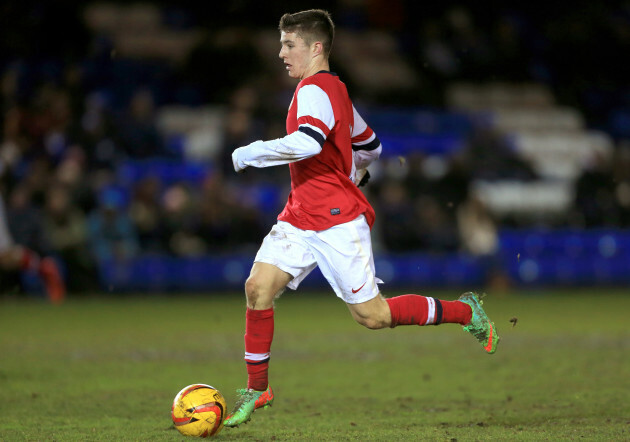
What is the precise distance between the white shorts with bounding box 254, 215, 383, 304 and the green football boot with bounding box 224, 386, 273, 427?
673mm

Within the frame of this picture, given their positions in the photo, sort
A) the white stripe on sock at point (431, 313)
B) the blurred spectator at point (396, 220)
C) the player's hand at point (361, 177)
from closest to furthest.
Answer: the white stripe on sock at point (431, 313) < the player's hand at point (361, 177) < the blurred spectator at point (396, 220)

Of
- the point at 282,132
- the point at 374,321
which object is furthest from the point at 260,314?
the point at 282,132

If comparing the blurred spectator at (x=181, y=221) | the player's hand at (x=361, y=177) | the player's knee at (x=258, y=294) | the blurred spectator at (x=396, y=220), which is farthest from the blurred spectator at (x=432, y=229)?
the player's knee at (x=258, y=294)

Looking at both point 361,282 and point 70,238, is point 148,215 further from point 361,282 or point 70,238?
point 361,282

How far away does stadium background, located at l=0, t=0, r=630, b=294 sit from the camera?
15133 millimetres

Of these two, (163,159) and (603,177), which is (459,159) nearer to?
(603,177)

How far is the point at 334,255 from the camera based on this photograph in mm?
5648

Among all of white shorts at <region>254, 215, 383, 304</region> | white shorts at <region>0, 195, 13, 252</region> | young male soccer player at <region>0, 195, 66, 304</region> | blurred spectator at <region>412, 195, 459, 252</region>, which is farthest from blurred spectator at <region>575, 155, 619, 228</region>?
white shorts at <region>254, 215, 383, 304</region>

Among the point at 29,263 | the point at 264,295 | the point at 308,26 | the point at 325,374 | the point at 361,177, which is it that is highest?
the point at 308,26

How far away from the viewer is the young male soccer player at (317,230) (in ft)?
18.3

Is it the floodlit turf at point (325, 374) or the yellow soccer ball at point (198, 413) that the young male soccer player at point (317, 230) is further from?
the floodlit turf at point (325, 374)

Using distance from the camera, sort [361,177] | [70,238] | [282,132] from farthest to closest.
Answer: [282,132], [70,238], [361,177]

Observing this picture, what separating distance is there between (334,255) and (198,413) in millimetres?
1164

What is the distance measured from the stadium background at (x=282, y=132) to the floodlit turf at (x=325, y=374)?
2.11 metres
